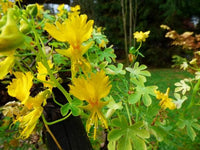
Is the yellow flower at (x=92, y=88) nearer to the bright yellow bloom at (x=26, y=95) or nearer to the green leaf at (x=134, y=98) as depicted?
the bright yellow bloom at (x=26, y=95)

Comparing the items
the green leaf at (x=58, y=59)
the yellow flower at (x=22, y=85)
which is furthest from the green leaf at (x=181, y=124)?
the yellow flower at (x=22, y=85)

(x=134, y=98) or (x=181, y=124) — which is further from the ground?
(x=134, y=98)

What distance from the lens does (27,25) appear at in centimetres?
31

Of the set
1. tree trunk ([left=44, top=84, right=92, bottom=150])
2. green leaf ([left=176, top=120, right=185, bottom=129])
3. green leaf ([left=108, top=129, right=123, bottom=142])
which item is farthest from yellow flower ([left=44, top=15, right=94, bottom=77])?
green leaf ([left=176, top=120, right=185, bottom=129])

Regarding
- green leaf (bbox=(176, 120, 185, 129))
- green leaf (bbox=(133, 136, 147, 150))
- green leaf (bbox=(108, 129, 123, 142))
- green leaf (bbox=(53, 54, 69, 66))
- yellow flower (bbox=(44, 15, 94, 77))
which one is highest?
yellow flower (bbox=(44, 15, 94, 77))

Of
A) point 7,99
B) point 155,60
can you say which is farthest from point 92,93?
point 155,60

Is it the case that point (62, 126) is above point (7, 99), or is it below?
below

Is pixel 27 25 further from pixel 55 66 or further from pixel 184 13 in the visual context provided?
pixel 184 13

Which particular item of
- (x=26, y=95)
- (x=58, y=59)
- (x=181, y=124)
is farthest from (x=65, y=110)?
(x=181, y=124)

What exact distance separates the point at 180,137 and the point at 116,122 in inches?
53.7

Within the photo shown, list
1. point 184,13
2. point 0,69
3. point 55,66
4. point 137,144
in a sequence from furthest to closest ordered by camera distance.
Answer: point 184,13, point 55,66, point 137,144, point 0,69

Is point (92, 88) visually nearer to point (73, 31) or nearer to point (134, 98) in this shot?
point (73, 31)

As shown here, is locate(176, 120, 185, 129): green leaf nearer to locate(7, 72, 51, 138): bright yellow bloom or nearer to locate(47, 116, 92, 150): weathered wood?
locate(47, 116, 92, 150): weathered wood

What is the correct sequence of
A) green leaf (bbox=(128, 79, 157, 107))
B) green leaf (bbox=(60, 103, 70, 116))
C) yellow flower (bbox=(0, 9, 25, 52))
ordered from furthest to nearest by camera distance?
green leaf (bbox=(128, 79, 157, 107)), green leaf (bbox=(60, 103, 70, 116)), yellow flower (bbox=(0, 9, 25, 52))
